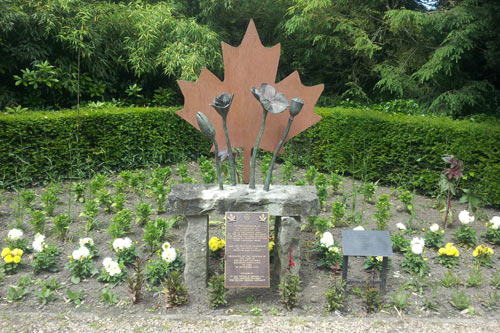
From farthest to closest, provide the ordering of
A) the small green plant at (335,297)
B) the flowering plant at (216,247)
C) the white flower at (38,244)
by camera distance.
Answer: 1. the flowering plant at (216,247)
2. the white flower at (38,244)
3. the small green plant at (335,297)

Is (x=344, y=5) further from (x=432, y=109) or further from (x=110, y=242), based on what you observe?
(x=110, y=242)

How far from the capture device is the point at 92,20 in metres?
8.53

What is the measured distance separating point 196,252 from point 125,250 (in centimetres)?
77

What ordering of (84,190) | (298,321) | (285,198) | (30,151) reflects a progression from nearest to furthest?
A: (298,321), (285,198), (84,190), (30,151)

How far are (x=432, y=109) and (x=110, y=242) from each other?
21.0ft

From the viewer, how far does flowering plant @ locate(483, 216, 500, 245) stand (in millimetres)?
4758

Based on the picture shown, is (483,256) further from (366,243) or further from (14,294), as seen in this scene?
(14,294)

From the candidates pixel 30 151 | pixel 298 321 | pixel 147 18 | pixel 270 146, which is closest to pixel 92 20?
pixel 147 18

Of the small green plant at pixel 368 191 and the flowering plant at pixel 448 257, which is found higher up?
the small green plant at pixel 368 191

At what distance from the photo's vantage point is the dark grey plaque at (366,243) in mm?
3721

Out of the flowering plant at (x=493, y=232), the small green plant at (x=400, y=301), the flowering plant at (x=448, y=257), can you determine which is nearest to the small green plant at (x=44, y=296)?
the small green plant at (x=400, y=301)

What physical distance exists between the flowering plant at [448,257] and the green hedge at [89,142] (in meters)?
4.36

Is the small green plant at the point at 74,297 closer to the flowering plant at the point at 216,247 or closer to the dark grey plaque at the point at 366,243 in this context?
the flowering plant at the point at 216,247

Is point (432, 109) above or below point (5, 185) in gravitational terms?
above
